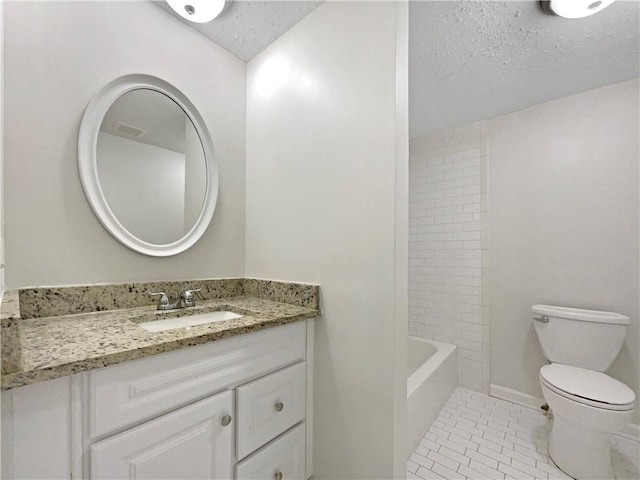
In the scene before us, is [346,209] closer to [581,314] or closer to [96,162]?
[96,162]

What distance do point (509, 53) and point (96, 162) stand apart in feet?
7.38

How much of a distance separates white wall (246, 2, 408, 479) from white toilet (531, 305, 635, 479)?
1026 millimetres

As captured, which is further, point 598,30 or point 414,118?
point 414,118

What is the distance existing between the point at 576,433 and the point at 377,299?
1.38 meters

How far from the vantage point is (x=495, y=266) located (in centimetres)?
230

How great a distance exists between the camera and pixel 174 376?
871 millimetres

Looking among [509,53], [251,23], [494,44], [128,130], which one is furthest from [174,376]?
[509,53]

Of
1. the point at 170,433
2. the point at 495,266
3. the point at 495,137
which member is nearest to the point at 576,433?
the point at 495,266

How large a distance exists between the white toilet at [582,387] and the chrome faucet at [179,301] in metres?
2.00

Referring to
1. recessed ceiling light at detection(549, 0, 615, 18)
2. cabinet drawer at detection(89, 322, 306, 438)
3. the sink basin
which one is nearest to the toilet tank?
recessed ceiling light at detection(549, 0, 615, 18)

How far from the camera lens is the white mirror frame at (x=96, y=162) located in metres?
1.18

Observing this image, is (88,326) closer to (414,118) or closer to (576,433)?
(576,433)

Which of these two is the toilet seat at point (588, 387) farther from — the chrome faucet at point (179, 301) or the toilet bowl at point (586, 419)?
the chrome faucet at point (179, 301)

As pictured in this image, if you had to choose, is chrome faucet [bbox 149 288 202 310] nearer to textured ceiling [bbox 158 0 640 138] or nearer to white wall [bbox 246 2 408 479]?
white wall [bbox 246 2 408 479]
